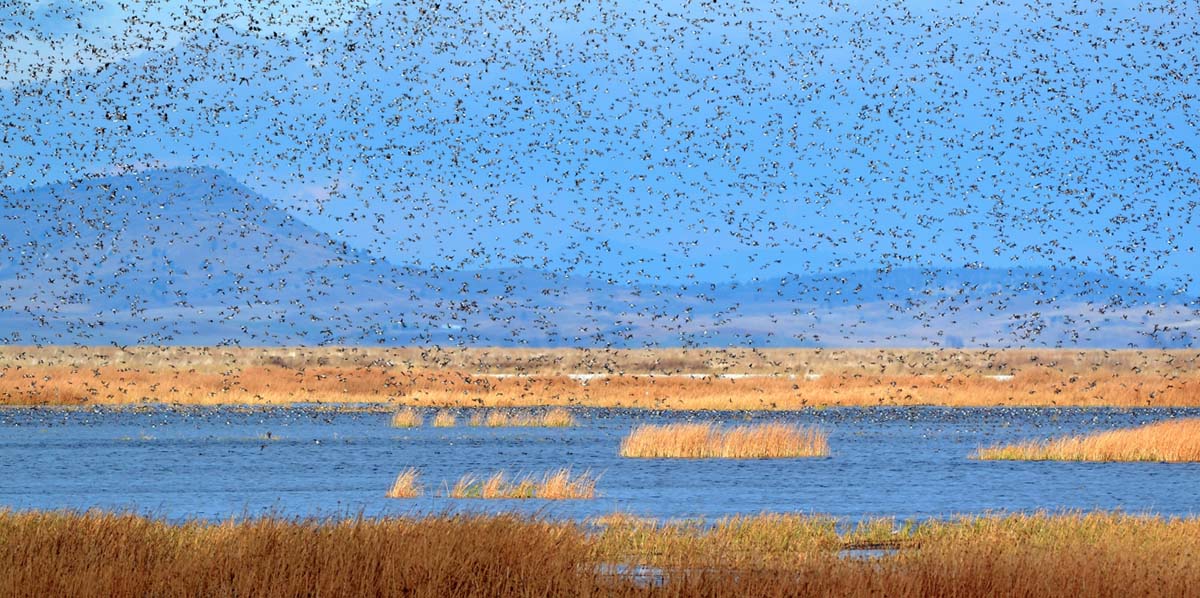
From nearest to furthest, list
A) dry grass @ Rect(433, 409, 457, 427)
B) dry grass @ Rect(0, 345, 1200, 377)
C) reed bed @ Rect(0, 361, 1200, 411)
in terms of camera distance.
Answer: dry grass @ Rect(433, 409, 457, 427) < reed bed @ Rect(0, 361, 1200, 411) < dry grass @ Rect(0, 345, 1200, 377)

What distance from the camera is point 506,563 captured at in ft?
75.9

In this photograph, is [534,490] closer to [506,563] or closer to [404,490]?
[404,490]

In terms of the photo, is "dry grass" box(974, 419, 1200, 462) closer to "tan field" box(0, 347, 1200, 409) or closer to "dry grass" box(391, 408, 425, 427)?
"dry grass" box(391, 408, 425, 427)

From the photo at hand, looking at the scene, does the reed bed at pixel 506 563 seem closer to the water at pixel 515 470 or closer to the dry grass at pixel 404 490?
the water at pixel 515 470

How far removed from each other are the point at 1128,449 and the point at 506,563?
34.5 meters

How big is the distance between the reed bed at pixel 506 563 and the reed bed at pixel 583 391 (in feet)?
204

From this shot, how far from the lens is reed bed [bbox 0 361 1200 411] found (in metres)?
92.4

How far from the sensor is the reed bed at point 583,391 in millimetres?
92375

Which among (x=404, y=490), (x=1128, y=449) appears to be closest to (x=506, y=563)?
(x=404, y=490)

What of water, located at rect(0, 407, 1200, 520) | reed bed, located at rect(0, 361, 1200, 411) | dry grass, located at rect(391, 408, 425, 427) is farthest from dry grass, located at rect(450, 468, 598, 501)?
reed bed, located at rect(0, 361, 1200, 411)

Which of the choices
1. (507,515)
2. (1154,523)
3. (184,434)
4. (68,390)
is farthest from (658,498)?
(68,390)

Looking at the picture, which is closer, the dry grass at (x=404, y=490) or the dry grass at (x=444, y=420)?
the dry grass at (x=404, y=490)

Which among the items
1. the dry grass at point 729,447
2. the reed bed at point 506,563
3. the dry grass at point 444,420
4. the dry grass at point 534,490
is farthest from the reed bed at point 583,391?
the reed bed at point 506,563

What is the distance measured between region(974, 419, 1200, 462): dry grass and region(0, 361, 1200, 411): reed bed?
109ft
